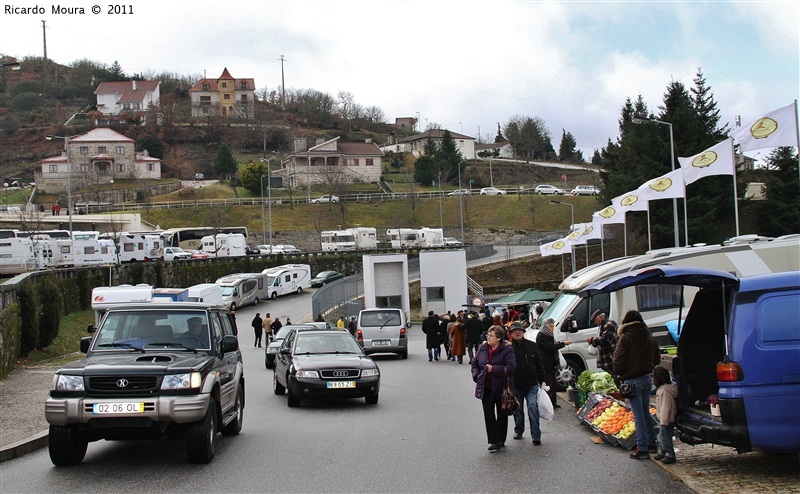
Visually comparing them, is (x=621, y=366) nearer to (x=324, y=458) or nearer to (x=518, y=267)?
(x=324, y=458)

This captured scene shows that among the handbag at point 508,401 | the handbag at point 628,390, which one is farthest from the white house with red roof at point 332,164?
the handbag at point 628,390

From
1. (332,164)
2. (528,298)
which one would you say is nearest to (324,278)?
(528,298)

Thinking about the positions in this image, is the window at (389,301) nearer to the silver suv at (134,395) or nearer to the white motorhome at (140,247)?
the silver suv at (134,395)

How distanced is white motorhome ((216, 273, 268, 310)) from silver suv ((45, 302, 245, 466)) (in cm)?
4136

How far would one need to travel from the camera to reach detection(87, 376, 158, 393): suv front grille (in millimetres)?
9219

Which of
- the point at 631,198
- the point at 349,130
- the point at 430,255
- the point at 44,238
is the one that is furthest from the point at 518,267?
the point at 349,130

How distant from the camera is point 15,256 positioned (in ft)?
174

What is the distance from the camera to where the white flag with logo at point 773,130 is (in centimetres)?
2283

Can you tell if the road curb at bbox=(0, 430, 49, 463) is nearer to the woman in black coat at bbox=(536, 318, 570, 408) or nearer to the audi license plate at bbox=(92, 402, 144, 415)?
the audi license plate at bbox=(92, 402, 144, 415)

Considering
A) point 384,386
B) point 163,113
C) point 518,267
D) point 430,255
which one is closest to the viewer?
point 384,386

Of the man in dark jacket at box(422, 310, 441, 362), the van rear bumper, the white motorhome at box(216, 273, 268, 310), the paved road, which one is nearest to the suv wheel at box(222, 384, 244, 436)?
the paved road

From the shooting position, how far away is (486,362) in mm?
10742

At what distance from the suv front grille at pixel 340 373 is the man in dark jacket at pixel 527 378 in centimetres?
463

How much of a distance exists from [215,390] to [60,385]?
6.13ft
